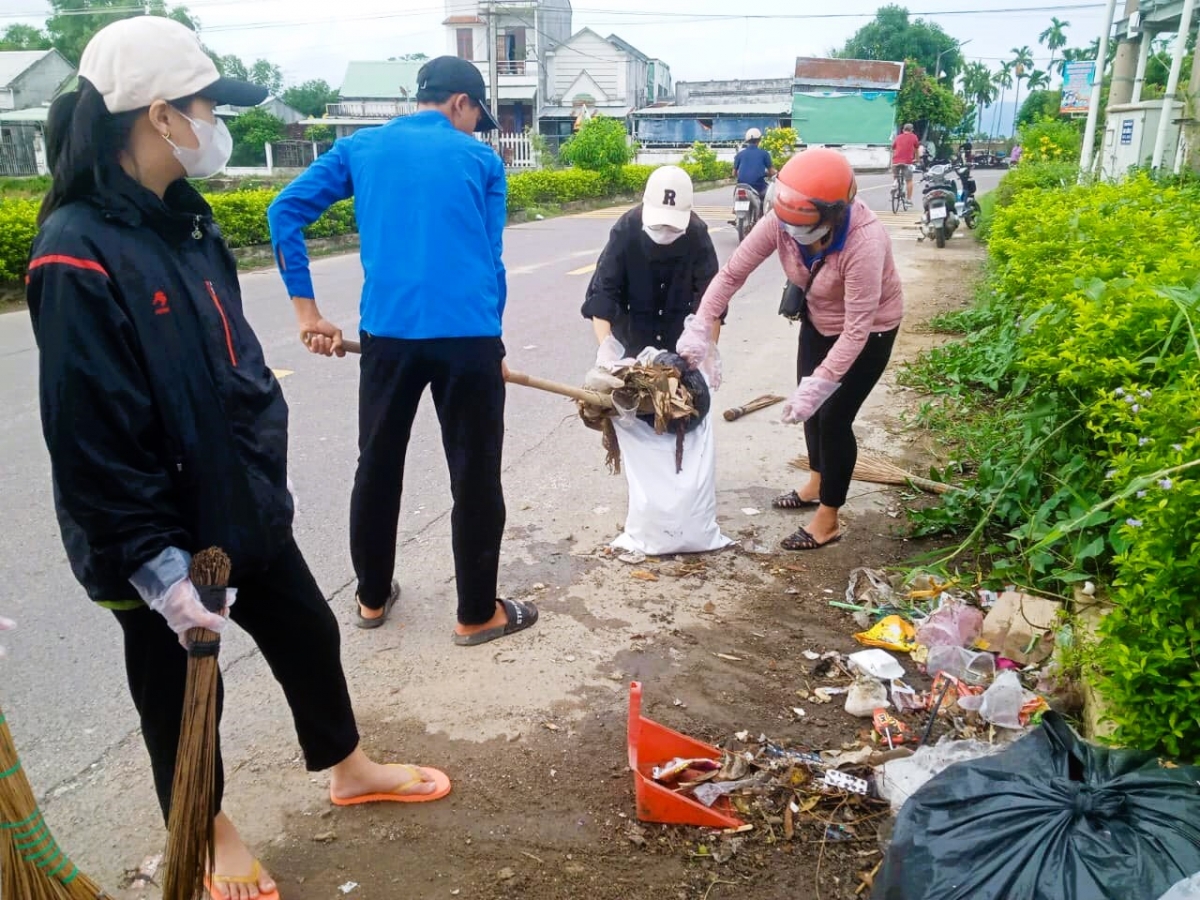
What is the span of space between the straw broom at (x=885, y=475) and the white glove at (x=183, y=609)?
343 cm

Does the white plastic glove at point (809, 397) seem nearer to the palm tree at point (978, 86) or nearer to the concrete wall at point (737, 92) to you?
the concrete wall at point (737, 92)

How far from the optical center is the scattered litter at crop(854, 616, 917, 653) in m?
3.17

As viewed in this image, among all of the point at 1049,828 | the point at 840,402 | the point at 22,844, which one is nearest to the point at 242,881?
the point at 22,844

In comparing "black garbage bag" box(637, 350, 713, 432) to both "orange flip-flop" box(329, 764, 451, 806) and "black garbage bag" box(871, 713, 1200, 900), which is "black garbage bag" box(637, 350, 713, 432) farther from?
"black garbage bag" box(871, 713, 1200, 900)

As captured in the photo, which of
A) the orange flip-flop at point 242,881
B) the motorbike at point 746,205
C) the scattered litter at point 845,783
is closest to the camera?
the orange flip-flop at point 242,881

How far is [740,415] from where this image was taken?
586 centimetres

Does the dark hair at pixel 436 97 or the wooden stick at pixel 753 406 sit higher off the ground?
the dark hair at pixel 436 97

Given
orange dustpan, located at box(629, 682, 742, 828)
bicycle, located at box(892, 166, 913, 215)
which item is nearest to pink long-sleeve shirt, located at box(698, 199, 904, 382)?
orange dustpan, located at box(629, 682, 742, 828)

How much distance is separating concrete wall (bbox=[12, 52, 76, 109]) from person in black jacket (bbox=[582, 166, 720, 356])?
148 feet

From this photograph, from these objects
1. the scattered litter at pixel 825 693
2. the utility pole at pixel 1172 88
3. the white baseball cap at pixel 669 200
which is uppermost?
Answer: the utility pole at pixel 1172 88

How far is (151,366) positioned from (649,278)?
2798 millimetres

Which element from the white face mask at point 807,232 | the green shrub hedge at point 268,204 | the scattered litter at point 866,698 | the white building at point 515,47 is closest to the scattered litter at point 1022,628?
the scattered litter at point 866,698

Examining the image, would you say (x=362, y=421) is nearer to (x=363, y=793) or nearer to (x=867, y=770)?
(x=363, y=793)

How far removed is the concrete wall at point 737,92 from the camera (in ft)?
153
